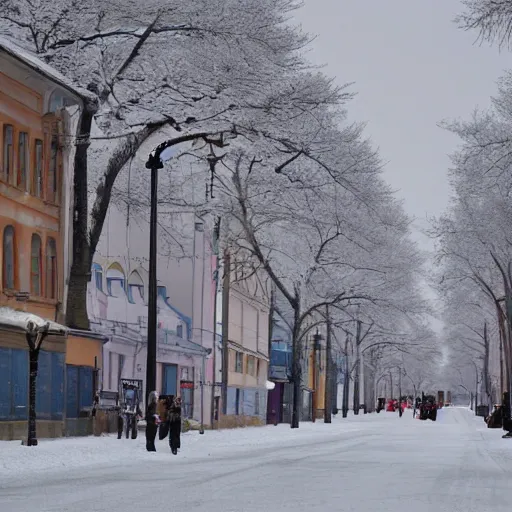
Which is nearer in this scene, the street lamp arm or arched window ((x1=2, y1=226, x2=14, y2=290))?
the street lamp arm

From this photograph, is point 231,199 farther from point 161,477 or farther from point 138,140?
point 161,477

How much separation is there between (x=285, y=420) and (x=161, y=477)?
56716 millimetres

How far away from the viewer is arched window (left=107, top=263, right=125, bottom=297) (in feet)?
162

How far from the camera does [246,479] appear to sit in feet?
64.0

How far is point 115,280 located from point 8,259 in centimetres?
1603

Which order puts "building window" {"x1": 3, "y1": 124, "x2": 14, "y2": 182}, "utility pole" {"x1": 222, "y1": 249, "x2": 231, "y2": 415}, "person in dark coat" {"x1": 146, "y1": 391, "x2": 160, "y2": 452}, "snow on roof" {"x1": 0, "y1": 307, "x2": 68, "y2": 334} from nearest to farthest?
"person in dark coat" {"x1": 146, "y1": 391, "x2": 160, "y2": 452}, "snow on roof" {"x1": 0, "y1": 307, "x2": 68, "y2": 334}, "building window" {"x1": 3, "y1": 124, "x2": 14, "y2": 182}, "utility pole" {"x1": 222, "y1": 249, "x2": 231, "y2": 415}

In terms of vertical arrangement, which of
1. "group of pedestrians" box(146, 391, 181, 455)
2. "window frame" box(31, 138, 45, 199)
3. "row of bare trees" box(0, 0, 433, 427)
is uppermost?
"row of bare trees" box(0, 0, 433, 427)

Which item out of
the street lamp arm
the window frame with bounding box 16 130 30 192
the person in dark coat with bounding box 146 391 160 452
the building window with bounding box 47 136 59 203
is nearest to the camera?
the person in dark coat with bounding box 146 391 160 452

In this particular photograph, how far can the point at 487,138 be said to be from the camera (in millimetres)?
41656

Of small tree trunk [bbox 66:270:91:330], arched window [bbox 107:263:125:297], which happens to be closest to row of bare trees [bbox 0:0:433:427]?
small tree trunk [bbox 66:270:91:330]

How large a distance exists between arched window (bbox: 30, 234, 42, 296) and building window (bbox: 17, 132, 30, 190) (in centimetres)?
170

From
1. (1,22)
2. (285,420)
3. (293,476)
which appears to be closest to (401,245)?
(285,420)

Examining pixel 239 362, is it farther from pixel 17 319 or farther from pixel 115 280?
pixel 17 319

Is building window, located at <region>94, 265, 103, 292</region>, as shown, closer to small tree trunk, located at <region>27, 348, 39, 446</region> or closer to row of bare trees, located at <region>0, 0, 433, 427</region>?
row of bare trees, located at <region>0, 0, 433, 427</region>
